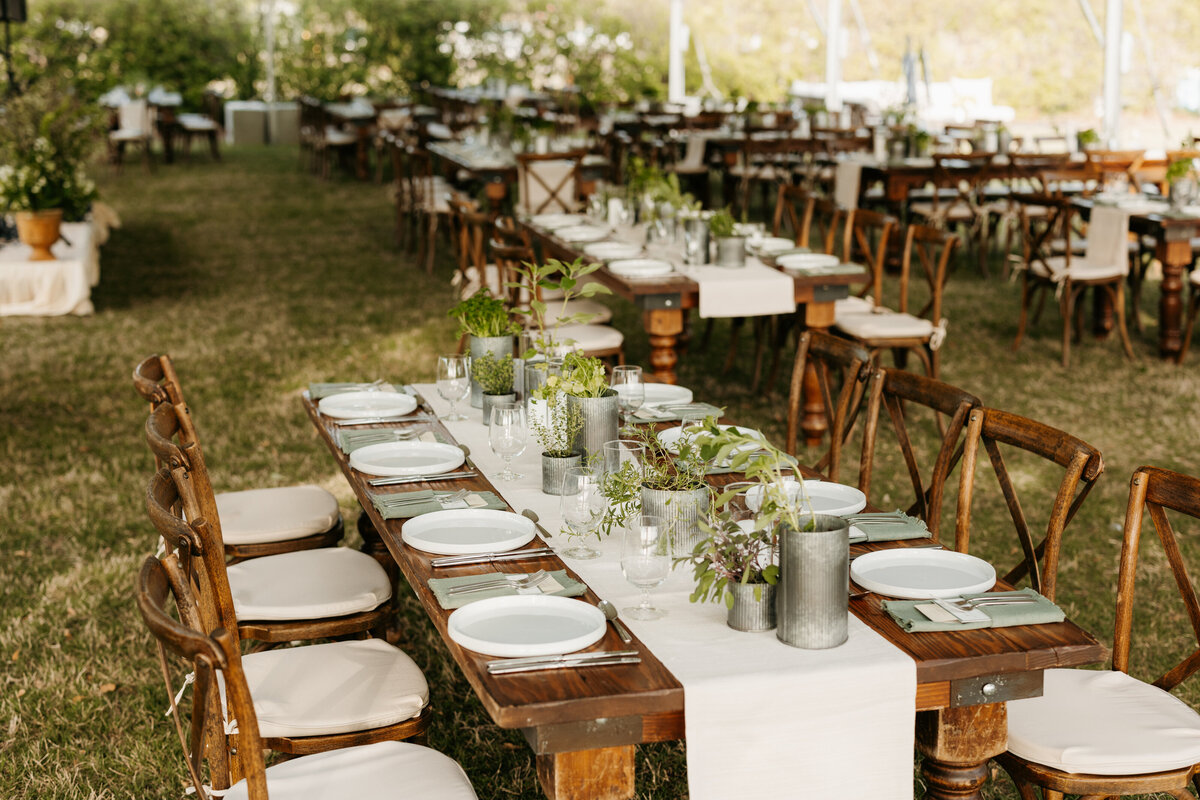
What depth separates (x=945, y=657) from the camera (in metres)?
1.76

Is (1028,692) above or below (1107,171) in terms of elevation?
below

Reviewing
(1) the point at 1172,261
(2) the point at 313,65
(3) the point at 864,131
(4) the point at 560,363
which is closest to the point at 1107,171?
(1) the point at 1172,261


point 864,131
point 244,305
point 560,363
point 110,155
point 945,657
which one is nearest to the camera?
point 945,657

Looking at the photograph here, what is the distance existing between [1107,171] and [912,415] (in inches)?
148

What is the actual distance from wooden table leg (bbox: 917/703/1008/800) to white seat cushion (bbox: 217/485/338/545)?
1.75m

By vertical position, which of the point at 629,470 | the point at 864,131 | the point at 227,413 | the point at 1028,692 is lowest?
the point at 227,413

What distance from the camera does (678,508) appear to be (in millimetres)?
2070

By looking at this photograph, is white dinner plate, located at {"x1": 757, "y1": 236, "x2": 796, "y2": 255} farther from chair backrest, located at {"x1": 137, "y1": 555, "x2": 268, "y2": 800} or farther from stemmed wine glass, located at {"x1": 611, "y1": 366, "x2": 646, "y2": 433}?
chair backrest, located at {"x1": 137, "y1": 555, "x2": 268, "y2": 800}

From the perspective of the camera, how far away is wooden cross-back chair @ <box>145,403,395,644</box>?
94.7 inches

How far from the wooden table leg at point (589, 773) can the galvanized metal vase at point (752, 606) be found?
0.87 ft

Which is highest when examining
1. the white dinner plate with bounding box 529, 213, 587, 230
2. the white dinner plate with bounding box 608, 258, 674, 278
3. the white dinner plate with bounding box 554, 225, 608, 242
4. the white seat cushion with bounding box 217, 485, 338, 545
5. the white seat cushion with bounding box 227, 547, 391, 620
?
the white dinner plate with bounding box 529, 213, 587, 230

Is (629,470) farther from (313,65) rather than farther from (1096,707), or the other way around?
(313,65)

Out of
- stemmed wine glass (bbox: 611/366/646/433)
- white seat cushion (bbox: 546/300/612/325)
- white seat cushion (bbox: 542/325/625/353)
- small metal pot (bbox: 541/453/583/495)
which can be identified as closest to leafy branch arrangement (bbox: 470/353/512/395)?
stemmed wine glass (bbox: 611/366/646/433)

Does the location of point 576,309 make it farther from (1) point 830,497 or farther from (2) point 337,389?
(1) point 830,497
